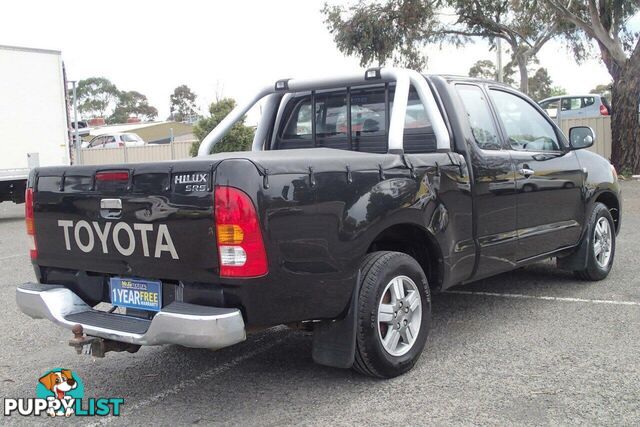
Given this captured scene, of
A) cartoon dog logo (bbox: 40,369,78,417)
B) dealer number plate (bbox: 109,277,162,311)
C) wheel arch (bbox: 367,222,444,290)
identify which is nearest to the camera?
dealer number plate (bbox: 109,277,162,311)

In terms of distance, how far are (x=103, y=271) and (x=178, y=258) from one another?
657 mm

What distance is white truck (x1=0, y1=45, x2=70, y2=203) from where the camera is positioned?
46.9 ft

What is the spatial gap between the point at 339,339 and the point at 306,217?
76 cm

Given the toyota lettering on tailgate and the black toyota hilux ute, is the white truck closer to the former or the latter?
the black toyota hilux ute

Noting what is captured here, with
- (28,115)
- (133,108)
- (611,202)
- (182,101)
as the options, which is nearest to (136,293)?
(611,202)

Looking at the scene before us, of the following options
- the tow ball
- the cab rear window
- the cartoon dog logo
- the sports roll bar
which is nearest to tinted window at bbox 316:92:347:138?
the cab rear window

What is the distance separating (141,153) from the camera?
2862 cm

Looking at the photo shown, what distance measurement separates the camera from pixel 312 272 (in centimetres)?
371

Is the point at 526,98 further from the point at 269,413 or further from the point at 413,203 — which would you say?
the point at 269,413

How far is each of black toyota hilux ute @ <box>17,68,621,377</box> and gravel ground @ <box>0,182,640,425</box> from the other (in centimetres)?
31

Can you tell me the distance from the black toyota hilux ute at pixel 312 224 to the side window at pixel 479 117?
13 millimetres

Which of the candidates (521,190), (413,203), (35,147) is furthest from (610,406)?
(35,147)

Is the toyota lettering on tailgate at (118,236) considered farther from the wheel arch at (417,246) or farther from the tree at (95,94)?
the tree at (95,94)

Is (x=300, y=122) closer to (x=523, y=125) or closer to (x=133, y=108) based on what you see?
(x=523, y=125)
